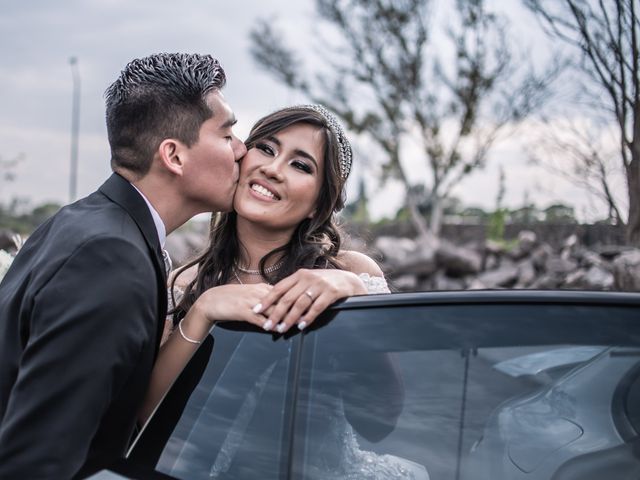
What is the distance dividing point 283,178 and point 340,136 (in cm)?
40

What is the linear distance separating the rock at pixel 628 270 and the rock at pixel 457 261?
26.4 ft

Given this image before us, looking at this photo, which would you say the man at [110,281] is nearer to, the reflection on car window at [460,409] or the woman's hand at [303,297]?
the woman's hand at [303,297]

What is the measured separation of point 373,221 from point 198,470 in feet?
62.9

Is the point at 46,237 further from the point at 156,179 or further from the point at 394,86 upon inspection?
the point at 394,86

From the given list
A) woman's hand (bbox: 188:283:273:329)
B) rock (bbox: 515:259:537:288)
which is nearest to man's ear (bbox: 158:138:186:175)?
woman's hand (bbox: 188:283:273:329)

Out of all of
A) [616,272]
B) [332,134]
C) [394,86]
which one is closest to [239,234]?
[332,134]

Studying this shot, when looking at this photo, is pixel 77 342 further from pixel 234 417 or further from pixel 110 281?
pixel 234 417

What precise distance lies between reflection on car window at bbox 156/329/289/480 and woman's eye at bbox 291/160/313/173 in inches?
49.0

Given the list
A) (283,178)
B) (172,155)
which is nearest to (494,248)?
(283,178)

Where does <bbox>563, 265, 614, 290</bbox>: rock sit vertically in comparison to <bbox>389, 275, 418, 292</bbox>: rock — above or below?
below

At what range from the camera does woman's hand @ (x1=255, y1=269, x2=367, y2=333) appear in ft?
5.11

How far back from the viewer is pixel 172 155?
195cm

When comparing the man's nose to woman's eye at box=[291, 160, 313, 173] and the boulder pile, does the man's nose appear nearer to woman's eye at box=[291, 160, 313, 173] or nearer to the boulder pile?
woman's eye at box=[291, 160, 313, 173]

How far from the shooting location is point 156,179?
1.94 m
